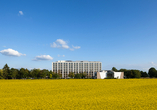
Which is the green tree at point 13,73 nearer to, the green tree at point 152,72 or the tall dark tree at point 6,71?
the tall dark tree at point 6,71

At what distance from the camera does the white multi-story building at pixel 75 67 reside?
167875 millimetres

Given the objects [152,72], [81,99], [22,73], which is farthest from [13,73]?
[152,72]

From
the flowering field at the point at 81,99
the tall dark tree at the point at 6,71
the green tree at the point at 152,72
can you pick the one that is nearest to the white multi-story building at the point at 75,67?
the green tree at the point at 152,72

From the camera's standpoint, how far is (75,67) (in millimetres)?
169250

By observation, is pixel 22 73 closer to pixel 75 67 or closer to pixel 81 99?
pixel 75 67

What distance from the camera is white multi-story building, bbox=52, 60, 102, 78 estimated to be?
167875 mm

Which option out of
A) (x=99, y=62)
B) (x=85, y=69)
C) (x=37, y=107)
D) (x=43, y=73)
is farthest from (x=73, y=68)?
(x=37, y=107)

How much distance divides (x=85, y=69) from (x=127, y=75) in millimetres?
67507

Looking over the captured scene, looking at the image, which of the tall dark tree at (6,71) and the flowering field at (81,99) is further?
the tall dark tree at (6,71)

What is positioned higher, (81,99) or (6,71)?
(81,99)

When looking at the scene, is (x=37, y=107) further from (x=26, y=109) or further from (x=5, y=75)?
(x=5, y=75)

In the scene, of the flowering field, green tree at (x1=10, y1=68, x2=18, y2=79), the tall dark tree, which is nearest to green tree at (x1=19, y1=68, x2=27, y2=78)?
green tree at (x1=10, y1=68, x2=18, y2=79)

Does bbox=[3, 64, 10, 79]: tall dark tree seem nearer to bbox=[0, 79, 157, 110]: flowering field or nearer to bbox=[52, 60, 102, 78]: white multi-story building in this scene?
bbox=[52, 60, 102, 78]: white multi-story building

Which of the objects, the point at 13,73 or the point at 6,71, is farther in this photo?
the point at 6,71
